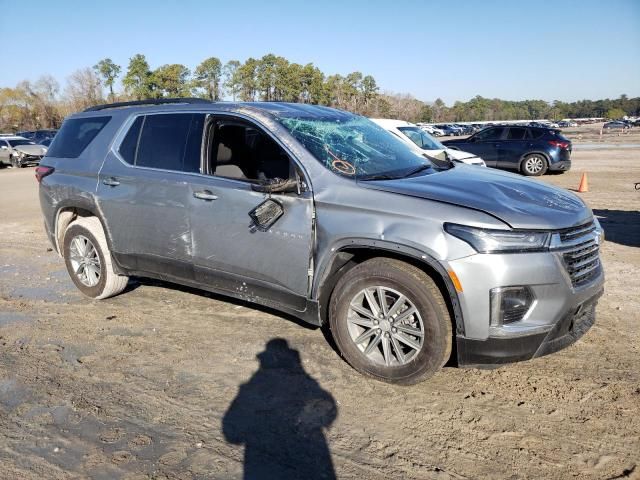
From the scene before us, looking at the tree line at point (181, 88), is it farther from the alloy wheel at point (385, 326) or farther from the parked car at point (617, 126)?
the alloy wheel at point (385, 326)

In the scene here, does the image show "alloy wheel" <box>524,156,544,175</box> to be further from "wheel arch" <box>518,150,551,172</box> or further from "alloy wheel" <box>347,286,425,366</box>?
"alloy wheel" <box>347,286,425,366</box>

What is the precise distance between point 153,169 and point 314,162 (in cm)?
168

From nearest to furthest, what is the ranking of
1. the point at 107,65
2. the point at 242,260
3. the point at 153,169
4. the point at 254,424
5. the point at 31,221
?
the point at 254,424, the point at 242,260, the point at 153,169, the point at 31,221, the point at 107,65

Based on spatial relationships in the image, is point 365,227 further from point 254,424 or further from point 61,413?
point 61,413

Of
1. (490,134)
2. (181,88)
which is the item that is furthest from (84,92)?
(490,134)

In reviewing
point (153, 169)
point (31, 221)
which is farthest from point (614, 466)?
point (31, 221)

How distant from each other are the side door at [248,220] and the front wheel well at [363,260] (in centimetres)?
17

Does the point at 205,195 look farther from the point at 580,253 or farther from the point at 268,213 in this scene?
the point at 580,253

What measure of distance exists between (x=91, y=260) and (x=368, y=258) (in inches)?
127

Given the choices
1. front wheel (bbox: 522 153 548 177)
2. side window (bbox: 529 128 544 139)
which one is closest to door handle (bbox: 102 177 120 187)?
front wheel (bbox: 522 153 548 177)

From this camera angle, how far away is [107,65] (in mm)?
78500

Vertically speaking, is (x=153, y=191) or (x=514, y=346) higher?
(x=153, y=191)

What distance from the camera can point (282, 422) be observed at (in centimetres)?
322

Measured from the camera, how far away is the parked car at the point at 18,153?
89.7 feet
